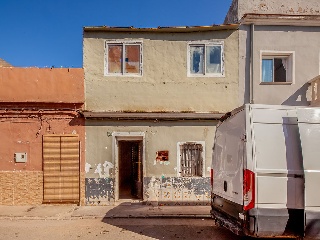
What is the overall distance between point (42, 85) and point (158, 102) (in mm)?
4294

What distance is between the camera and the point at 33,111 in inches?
368

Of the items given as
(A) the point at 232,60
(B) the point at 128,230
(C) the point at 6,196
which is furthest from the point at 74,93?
Result: (A) the point at 232,60

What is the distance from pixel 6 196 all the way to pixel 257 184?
8610 mm

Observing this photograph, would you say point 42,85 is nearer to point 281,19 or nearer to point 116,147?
point 116,147

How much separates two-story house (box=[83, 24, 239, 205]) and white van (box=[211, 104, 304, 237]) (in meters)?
4.57

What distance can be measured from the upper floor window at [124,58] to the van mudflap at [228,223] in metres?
5.89

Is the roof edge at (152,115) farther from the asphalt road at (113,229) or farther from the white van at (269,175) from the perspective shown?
the white van at (269,175)

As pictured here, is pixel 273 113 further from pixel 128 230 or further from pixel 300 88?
pixel 300 88

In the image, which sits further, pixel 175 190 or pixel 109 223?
pixel 175 190

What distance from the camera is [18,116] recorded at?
9.36 m

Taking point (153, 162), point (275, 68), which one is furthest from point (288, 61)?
point (153, 162)

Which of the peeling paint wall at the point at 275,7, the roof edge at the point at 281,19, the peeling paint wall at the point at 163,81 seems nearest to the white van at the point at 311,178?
the peeling paint wall at the point at 163,81

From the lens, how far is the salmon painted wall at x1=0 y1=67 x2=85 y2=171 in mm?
9328

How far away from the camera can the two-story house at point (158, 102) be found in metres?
9.50
